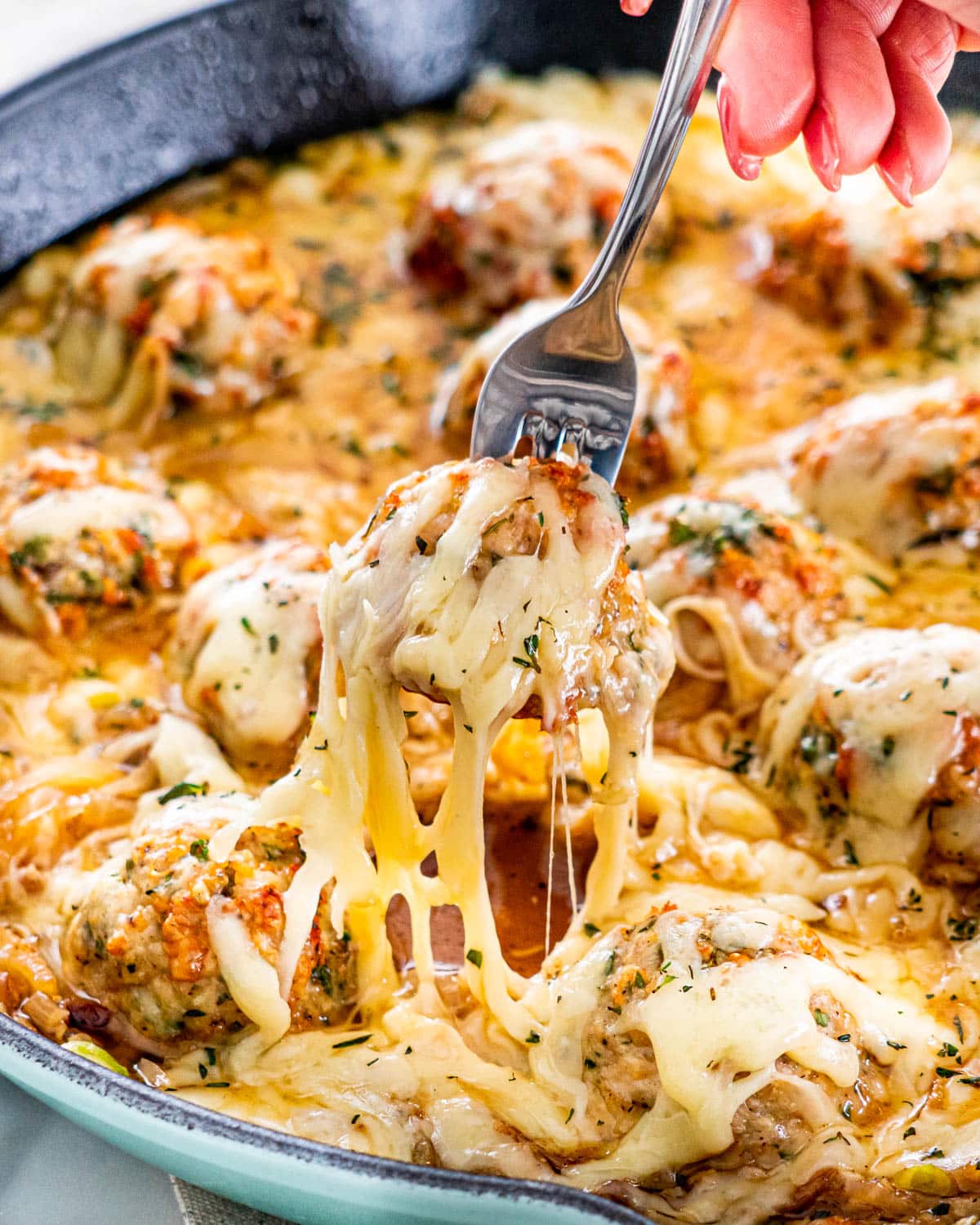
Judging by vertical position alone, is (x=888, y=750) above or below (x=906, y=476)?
below

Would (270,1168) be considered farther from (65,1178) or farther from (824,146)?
(824,146)

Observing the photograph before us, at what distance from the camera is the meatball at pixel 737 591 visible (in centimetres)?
394

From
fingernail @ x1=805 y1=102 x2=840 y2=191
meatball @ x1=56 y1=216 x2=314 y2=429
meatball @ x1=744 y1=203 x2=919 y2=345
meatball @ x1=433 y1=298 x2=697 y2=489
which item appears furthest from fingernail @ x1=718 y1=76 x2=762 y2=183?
meatball @ x1=56 y1=216 x2=314 y2=429

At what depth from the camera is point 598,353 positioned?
11.3ft

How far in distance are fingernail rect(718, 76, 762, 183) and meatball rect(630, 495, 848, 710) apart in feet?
3.13

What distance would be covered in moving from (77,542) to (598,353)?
1.72 metres

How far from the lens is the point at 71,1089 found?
8.70 feet

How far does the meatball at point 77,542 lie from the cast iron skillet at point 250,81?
61.5 inches

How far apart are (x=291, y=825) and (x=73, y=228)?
10.9 ft

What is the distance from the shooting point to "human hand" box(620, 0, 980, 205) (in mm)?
3805

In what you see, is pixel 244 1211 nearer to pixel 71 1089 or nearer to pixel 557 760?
pixel 71 1089

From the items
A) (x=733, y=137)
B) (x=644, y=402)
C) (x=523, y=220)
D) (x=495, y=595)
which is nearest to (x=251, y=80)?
(x=523, y=220)

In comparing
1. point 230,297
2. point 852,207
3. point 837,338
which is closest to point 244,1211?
point 230,297

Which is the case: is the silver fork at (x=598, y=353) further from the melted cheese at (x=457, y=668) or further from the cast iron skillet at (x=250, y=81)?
the cast iron skillet at (x=250, y=81)
